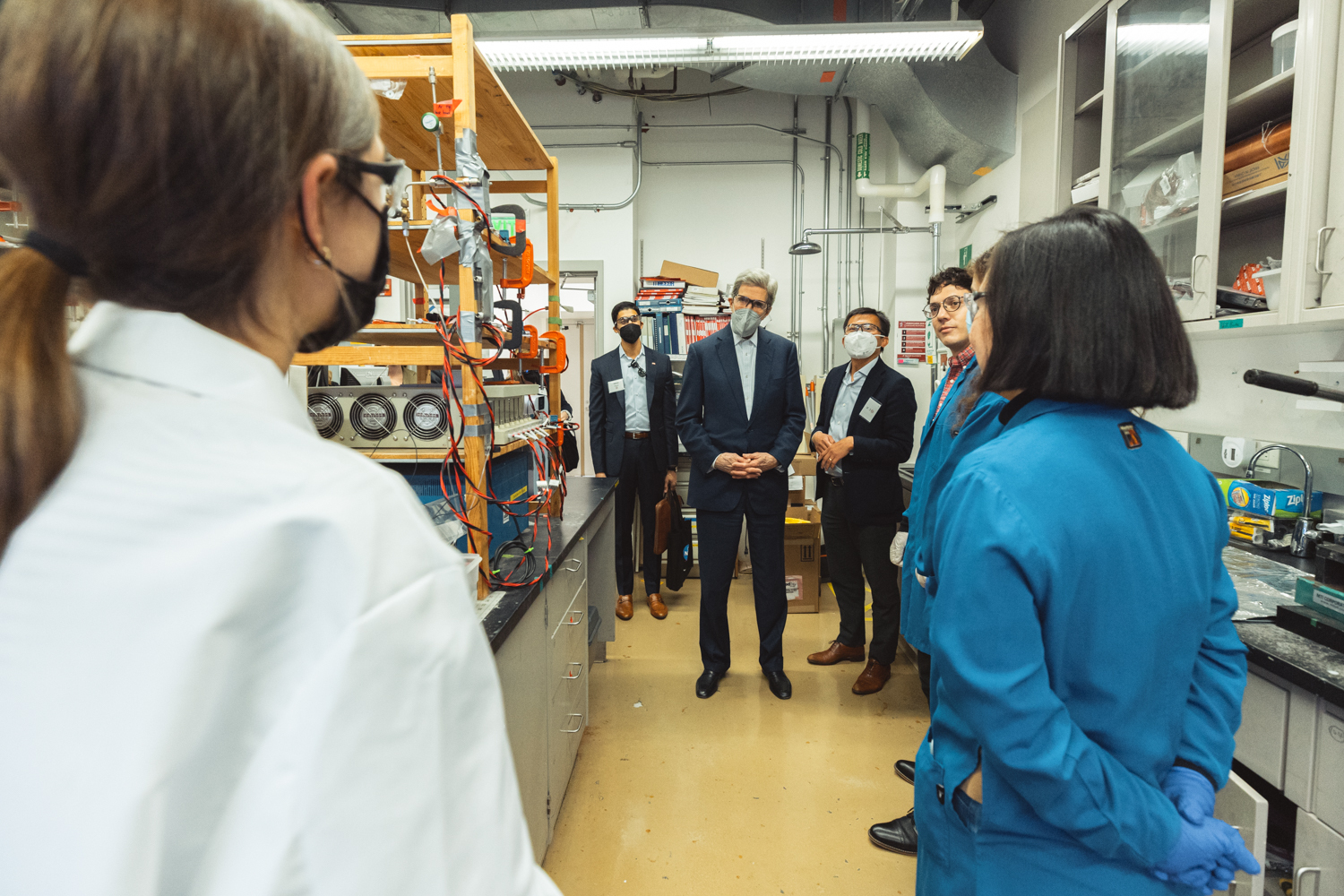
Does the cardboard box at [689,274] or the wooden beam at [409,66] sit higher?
the cardboard box at [689,274]

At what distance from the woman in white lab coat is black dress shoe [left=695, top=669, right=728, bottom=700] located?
2.36 meters

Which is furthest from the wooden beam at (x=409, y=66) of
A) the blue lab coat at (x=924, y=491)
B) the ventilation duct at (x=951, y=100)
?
the ventilation duct at (x=951, y=100)

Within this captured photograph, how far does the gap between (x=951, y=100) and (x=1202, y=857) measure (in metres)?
3.52

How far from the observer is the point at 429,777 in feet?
1.14

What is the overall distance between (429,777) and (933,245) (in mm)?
4110

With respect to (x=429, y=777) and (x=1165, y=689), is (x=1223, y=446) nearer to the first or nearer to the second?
(x=1165, y=689)

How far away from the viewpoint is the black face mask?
0.50 metres

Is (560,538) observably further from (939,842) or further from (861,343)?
(861,343)

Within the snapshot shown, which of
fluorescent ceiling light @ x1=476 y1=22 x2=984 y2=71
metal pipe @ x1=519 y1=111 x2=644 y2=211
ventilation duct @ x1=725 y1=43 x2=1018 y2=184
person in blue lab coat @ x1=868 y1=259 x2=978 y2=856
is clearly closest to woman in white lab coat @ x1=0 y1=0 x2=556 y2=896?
person in blue lab coat @ x1=868 y1=259 x2=978 y2=856

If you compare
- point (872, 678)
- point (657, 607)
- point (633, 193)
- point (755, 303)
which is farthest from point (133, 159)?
point (633, 193)

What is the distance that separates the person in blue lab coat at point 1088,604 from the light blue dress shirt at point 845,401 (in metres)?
1.97

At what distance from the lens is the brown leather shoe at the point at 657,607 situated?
3508mm

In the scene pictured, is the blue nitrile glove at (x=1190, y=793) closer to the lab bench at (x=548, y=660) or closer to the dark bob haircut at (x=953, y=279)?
the lab bench at (x=548, y=660)

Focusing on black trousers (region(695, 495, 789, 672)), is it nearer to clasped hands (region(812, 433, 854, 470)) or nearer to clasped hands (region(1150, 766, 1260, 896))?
clasped hands (region(812, 433, 854, 470))
